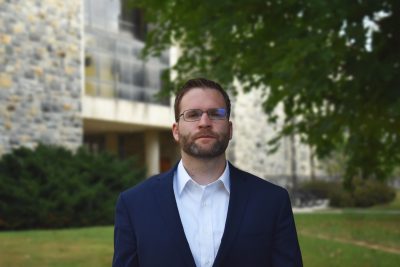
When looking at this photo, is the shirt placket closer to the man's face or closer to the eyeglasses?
the man's face

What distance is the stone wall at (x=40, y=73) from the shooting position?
17.5 m

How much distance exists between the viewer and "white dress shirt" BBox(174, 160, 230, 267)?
2.56 meters

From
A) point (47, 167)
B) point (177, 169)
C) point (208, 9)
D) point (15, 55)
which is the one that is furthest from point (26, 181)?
point (177, 169)

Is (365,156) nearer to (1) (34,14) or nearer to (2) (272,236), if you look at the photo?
(2) (272,236)

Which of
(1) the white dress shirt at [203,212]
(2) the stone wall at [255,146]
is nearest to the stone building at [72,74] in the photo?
(2) the stone wall at [255,146]

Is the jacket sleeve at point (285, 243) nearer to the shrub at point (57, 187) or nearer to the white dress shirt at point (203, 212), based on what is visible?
the white dress shirt at point (203, 212)

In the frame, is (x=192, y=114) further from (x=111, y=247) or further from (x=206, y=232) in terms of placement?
(x=111, y=247)

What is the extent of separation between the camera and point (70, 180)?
639 inches

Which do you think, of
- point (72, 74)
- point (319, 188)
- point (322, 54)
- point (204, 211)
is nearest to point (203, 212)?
point (204, 211)

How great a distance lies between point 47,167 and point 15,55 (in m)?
3.81

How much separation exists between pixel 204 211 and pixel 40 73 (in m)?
16.8

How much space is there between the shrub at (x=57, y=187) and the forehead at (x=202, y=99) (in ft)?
44.0

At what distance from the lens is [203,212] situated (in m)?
2.60

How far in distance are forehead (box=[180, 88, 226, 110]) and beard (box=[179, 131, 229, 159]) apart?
4.9 inches
